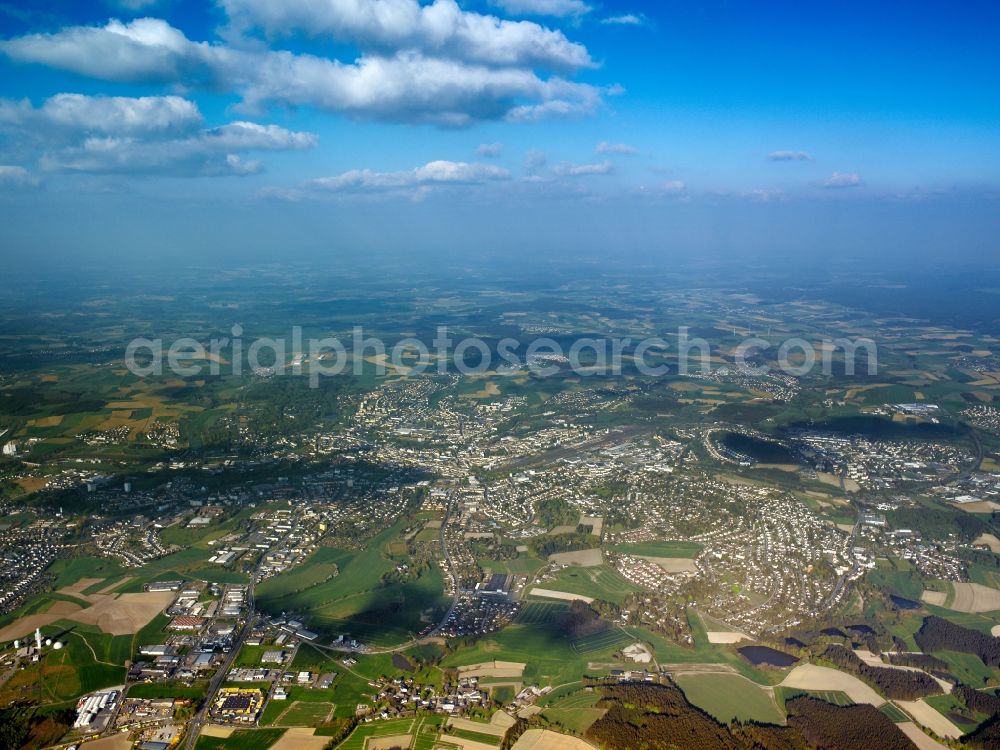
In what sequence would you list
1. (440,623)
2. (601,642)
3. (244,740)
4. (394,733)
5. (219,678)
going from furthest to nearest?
(440,623) → (601,642) → (219,678) → (394,733) → (244,740)

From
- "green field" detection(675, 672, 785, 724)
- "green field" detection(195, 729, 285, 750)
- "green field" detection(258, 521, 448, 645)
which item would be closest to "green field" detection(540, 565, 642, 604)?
"green field" detection(258, 521, 448, 645)

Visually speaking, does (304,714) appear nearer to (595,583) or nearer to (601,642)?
(601,642)

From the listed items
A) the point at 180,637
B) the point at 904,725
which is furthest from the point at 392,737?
the point at 904,725

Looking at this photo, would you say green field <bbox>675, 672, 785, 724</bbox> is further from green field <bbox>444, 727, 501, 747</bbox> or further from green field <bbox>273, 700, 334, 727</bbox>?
green field <bbox>273, 700, 334, 727</bbox>

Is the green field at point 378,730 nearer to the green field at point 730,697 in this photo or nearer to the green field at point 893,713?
the green field at point 730,697

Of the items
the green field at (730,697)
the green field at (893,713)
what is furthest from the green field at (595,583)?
the green field at (893,713)

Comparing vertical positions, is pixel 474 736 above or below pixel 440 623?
below

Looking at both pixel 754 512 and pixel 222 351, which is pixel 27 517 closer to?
pixel 754 512

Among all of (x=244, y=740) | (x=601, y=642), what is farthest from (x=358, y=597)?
(x=601, y=642)
